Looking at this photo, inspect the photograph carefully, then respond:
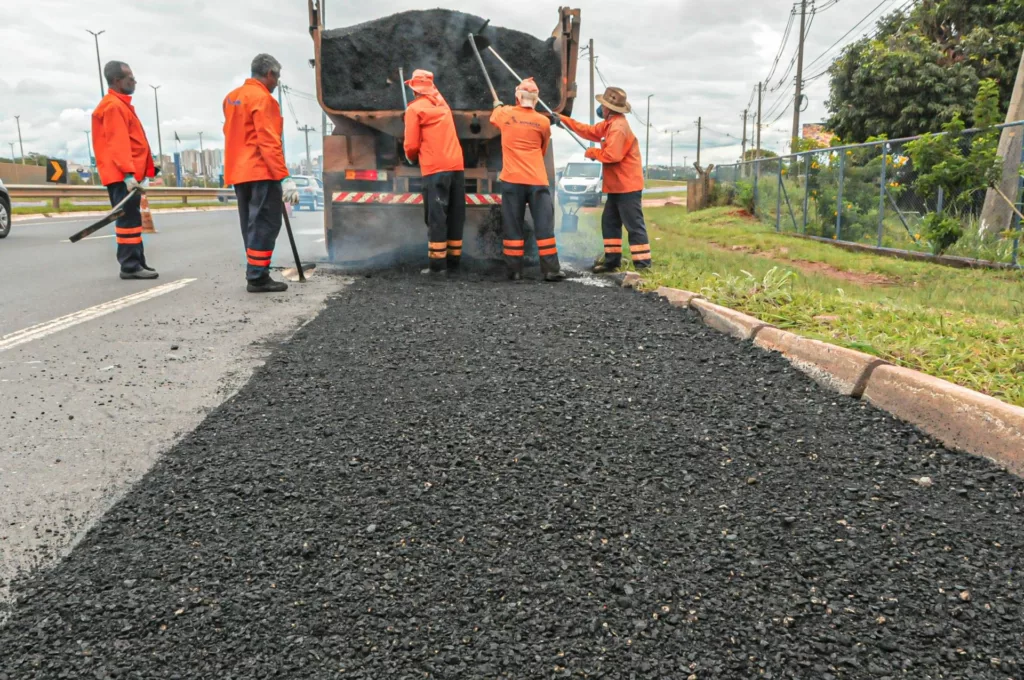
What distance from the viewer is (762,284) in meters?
5.34

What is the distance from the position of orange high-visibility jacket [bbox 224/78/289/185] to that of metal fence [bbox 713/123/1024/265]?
23.0 ft

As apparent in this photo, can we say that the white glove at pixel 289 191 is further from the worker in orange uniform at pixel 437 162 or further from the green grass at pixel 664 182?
the green grass at pixel 664 182

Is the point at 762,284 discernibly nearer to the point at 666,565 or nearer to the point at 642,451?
the point at 642,451

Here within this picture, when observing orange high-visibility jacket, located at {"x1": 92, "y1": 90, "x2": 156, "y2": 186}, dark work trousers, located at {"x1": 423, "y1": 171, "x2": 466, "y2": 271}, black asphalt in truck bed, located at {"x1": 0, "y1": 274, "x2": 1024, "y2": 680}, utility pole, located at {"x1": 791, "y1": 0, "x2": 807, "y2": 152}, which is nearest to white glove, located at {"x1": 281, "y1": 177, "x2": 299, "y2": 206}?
dark work trousers, located at {"x1": 423, "y1": 171, "x2": 466, "y2": 271}

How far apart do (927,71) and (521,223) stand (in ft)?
48.7

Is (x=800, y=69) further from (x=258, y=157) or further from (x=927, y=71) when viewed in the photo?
(x=258, y=157)

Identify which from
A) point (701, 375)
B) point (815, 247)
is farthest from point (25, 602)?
point (815, 247)

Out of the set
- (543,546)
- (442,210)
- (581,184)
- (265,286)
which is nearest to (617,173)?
(442,210)

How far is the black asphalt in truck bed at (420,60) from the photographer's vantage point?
786cm

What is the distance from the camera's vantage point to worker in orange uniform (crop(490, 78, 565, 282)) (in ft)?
23.5

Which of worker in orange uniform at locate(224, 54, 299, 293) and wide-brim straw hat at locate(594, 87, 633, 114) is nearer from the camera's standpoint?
worker in orange uniform at locate(224, 54, 299, 293)

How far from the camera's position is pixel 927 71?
17.6 meters

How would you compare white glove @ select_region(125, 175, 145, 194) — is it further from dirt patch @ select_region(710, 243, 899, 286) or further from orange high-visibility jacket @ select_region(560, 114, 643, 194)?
dirt patch @ select_region(710, 243, 899, 286)

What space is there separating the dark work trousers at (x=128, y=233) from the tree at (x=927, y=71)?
1648 centimetres
